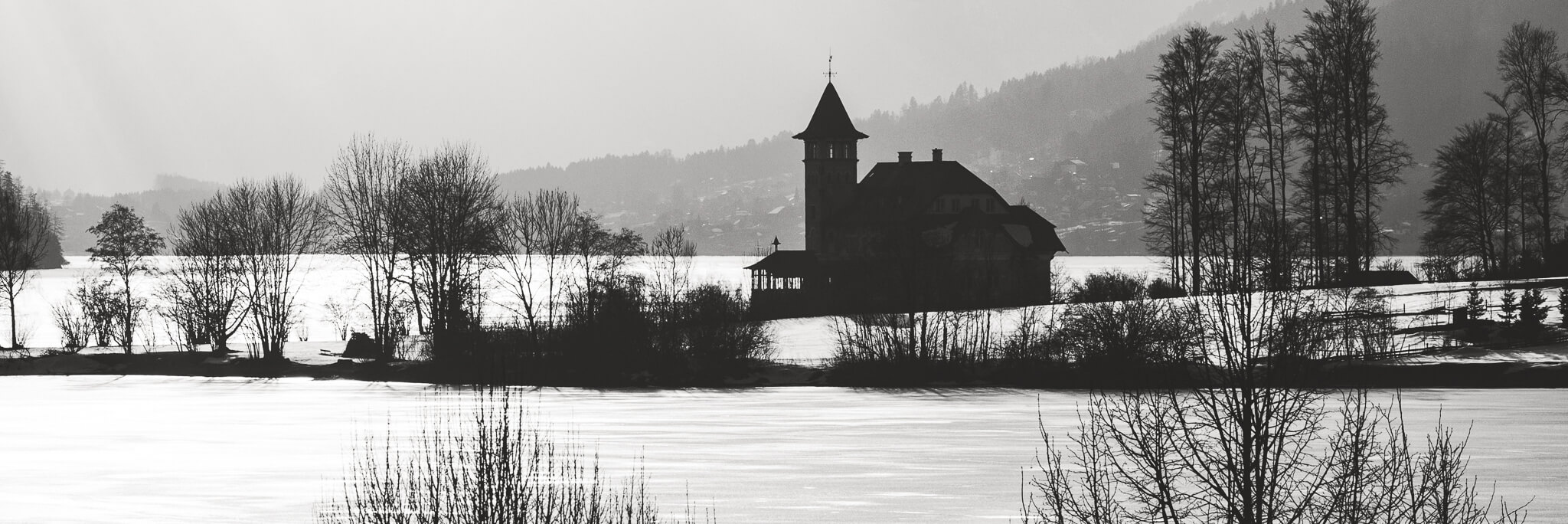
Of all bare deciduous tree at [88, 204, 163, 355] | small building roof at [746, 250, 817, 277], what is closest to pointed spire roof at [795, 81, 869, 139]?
small building roof at [746, 250, 817, 277]

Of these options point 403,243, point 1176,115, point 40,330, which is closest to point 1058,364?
point 1176,115

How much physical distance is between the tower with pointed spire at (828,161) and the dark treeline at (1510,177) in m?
34.8

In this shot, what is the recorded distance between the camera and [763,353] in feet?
176

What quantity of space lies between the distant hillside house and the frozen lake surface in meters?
20.0

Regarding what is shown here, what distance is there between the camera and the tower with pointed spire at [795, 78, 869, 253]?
87.7 m

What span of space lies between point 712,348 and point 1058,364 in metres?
14.0

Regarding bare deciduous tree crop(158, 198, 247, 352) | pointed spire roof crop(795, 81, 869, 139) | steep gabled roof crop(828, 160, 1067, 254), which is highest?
pointed spire roof crop(795, 81, 869, 139)

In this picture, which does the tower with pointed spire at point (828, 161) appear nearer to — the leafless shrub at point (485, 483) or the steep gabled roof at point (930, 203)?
the steep gabled roof at point (930, 203)

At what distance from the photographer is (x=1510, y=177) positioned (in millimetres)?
63875

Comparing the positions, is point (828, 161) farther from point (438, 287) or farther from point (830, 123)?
point (438, 287)

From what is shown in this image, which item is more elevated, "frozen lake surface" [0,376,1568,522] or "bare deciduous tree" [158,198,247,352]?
"bare deciduous tree" [158,198,247,352]

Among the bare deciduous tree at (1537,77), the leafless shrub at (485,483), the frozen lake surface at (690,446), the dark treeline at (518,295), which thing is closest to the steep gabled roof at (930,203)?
the dark treeline at (518,295)

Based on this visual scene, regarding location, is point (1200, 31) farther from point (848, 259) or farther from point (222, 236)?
point (222, 236)

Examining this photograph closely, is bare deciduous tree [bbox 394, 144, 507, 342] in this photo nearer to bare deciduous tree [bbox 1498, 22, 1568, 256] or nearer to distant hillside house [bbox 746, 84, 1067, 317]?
distant hillside house [bbox 746, 84, 1067, 317]
